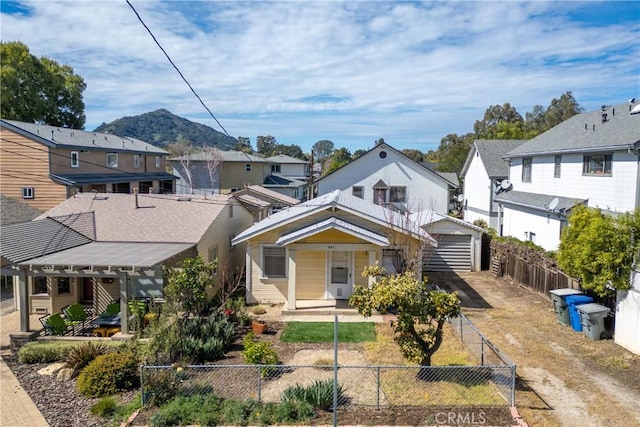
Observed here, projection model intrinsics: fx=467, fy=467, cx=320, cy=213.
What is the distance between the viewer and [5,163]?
97.2ft

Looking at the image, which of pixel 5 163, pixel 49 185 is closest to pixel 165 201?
pixel 49 185

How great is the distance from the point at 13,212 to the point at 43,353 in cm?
1510

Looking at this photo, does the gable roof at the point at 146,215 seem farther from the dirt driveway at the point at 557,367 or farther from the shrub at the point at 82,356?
the dirt driveway at the point at 557,367

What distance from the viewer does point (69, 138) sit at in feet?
108

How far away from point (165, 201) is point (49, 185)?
13.7 m

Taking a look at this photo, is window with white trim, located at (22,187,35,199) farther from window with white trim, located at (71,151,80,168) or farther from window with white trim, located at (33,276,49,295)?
window with white trim, located at (33,276,49,295)

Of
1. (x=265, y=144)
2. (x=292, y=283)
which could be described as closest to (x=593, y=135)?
(x=292, y=283)

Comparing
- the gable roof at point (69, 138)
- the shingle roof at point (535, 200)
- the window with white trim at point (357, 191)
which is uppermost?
the gable roof at point (69, 138)

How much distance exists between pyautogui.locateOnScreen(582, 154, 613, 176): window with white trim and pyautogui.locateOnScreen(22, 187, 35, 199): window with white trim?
31532mm

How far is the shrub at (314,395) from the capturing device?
375 inches

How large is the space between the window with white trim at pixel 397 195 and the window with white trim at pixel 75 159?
22.8 meters

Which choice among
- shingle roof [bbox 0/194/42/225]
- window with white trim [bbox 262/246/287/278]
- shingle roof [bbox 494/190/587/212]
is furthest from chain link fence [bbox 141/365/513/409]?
shingle roof [bbox 0/194/42/225]

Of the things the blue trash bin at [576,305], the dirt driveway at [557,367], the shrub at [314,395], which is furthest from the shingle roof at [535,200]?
the shrub at [314,395]

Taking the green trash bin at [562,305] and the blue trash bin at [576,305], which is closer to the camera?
the blue trash bin at [576,305]
